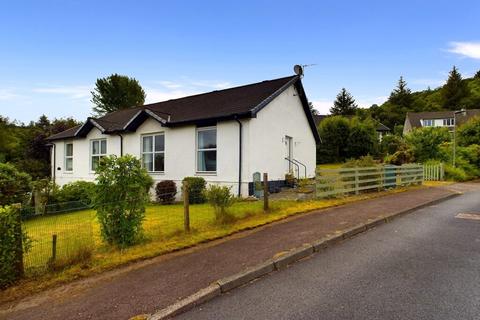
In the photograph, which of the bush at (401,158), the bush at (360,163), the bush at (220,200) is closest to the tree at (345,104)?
the bush at (401,158)

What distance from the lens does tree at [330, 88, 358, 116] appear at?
6831 centimetres

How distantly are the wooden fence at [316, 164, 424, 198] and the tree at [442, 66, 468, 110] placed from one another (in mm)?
80405

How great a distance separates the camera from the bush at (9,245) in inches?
190

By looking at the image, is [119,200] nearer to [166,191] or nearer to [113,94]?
[166,191]

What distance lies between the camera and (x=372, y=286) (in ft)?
15.3

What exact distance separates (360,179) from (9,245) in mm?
13117

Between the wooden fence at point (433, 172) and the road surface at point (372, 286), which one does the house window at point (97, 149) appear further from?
the wooden fence at point (433, 172)

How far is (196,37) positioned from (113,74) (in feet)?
133

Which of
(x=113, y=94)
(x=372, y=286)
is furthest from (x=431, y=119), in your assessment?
(x=372, y=286)

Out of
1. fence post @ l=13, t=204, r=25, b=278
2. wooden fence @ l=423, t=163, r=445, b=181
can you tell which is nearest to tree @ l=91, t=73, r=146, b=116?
wooden fence @ l=423, t=163, r=445, b=181

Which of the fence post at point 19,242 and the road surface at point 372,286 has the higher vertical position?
the fence post at point 19,242

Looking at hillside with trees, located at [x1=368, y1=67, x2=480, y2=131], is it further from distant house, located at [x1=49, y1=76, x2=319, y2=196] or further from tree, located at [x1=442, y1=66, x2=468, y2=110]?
distant house, located at [x1=49, y1=76, x2=319, y2=196]

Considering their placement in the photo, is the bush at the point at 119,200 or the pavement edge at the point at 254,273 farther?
the bush at the point at 119,200

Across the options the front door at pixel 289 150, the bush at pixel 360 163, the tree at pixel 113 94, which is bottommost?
the bush at pixel 360 163
